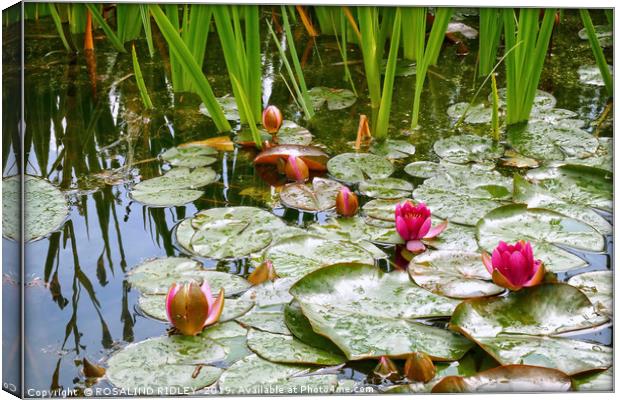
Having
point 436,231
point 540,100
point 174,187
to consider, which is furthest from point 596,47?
point 174,187

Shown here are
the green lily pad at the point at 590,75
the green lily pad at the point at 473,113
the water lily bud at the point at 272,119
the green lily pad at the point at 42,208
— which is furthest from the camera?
the green lily pad at the point at 590,75

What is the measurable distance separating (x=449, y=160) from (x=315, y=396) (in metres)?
1.05

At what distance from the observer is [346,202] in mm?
1804

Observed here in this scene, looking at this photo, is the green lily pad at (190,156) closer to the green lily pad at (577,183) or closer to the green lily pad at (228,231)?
the green lily pad at (228,231)

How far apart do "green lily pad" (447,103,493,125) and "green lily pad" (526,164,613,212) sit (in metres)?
0.41

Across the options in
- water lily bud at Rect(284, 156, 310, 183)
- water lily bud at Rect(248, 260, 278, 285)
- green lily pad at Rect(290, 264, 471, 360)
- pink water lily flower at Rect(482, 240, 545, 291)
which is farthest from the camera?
water lily bud at Rect(284, 156, 310, 183)

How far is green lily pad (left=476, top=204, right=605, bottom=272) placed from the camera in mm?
1635

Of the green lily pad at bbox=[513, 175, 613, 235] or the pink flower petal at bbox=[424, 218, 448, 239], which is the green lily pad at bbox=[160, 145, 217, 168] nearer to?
the pink flower petal at bbox=[424, 218, 448, 239]

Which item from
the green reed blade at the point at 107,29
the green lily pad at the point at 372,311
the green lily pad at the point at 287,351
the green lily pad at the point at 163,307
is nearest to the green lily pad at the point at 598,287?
the green lily pad at the point at 372,311

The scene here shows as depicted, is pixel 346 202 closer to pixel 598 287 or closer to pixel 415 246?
pixel 415 246

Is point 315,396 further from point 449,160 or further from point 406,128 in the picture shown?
point 406,128

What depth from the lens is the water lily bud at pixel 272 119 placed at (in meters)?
2.26

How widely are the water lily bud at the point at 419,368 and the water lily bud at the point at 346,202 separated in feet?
1.96

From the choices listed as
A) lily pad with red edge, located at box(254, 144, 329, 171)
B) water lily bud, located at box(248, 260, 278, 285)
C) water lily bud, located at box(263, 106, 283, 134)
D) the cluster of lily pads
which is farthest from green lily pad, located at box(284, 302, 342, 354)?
water lily bud, located at box(263, 106, 283, 134)
